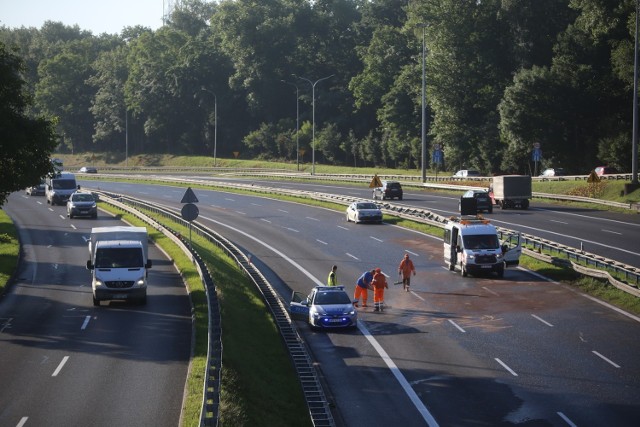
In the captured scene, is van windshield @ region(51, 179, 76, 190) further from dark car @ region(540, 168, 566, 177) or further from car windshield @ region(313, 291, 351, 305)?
car windshield @ region(313, 291, 351, 305)

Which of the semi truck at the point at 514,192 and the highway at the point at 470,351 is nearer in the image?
the highway at the point at 470,351

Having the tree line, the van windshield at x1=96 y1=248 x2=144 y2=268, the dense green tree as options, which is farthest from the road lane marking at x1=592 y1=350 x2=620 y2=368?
the tree line

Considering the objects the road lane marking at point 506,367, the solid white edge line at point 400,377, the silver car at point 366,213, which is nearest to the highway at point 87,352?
the solid white edge line at point 400,377

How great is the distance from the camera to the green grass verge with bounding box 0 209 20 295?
42.7 m

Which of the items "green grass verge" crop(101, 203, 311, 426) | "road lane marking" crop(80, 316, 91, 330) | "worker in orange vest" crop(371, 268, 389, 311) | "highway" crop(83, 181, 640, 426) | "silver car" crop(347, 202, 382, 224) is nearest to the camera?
"green grass verge" crop(101, 203, 311, 426)

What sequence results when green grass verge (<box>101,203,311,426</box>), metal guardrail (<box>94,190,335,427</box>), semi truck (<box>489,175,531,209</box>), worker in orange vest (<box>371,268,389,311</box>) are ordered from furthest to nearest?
semi truck (<box>489,175,531,209</box>) → worker in orange vest (<box>371,268,389,311</box>) → green grass verge (<box>101,203,311,426</box>) → metal guardrail (<box>94,190,335,427</box>)

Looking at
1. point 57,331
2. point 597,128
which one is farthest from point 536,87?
point 57,331

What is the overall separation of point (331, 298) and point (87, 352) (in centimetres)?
893

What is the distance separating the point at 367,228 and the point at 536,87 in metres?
38.2

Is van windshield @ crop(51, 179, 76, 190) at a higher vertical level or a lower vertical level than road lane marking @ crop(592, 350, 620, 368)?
higher

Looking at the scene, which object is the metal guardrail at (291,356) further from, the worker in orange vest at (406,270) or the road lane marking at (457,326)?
the worker in orange vest at (406,270)

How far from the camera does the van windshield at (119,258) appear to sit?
116 feet

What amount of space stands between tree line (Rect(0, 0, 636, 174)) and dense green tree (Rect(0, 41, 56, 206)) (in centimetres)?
1991

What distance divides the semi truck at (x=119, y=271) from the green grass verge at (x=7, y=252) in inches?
265
